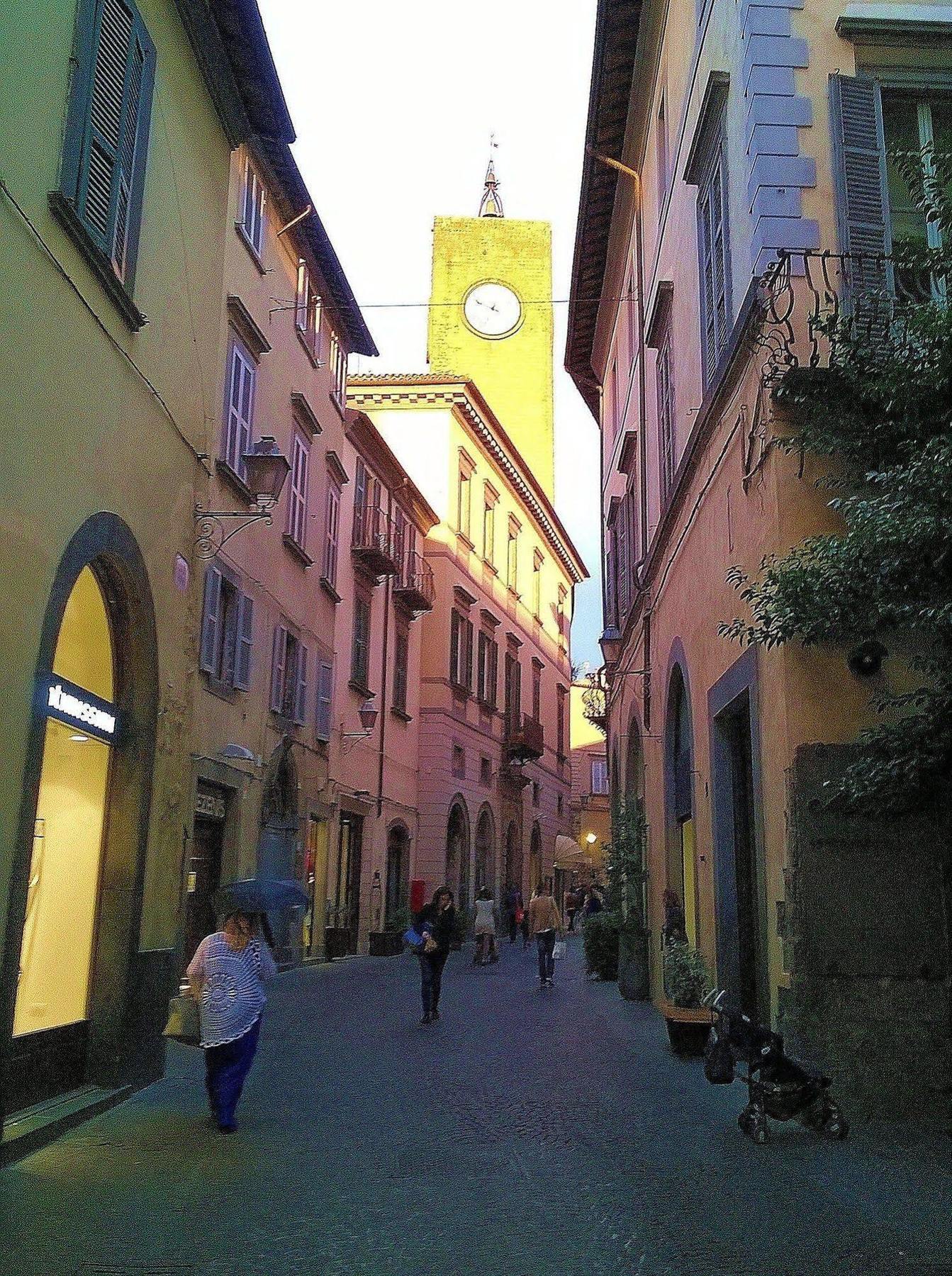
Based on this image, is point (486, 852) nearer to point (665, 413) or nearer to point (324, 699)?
point (324, 699)

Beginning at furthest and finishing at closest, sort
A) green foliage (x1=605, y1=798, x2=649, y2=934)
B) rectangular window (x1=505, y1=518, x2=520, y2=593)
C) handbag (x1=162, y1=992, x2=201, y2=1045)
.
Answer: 1. rectangular window (x1=505, y1=518, x2=520, y2=593)
2. green foliage (x1=605, y1=798, x2=649, y2=934)
3. handbag (x1=162, y1=992, x2=201, y2=1045)

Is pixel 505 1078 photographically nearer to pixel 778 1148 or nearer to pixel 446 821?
pixel 778 1148

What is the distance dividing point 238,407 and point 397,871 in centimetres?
1636

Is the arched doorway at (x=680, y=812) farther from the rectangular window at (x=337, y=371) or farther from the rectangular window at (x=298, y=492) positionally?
the rectangular window at (x=337, y=371)

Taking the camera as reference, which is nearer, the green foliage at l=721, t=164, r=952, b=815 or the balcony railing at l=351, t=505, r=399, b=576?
the green foliage at l=721, t=164, r=952, b=815

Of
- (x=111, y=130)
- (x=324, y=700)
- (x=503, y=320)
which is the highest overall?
(x=503, y=320)

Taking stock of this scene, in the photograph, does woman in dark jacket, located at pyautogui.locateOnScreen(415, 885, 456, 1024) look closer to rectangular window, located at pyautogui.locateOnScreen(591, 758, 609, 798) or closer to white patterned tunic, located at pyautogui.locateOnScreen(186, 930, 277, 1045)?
white patterned tunic, located at pyautogui.locateOnScreen(186, 930, 277, 1045)

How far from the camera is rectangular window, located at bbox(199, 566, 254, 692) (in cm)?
1648

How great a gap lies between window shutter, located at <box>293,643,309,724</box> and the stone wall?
13878 mm

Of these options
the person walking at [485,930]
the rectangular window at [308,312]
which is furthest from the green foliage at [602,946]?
the rectangular window at [308,312]

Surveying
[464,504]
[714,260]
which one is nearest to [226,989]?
[714,260]

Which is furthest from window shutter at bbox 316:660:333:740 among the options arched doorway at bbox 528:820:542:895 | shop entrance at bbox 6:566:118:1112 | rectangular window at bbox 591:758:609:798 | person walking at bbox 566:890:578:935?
rectangular window at bbox 591:758:609:798

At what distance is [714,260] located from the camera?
11922mm

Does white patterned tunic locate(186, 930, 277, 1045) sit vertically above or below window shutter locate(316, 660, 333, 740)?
below
